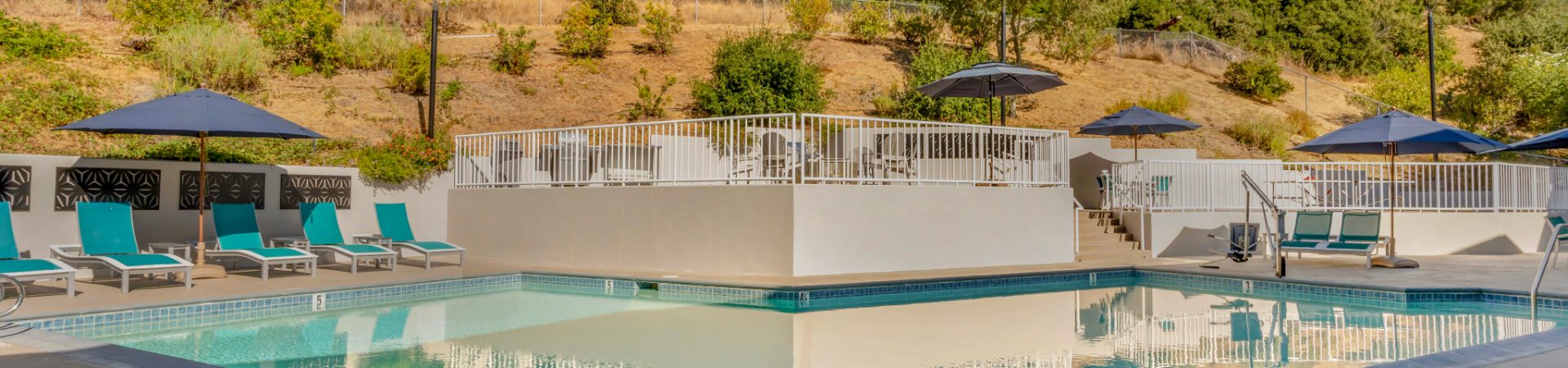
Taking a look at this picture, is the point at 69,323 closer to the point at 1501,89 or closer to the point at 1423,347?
the point at 1423,347

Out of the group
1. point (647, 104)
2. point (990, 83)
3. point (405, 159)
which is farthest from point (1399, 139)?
point (647, 104)

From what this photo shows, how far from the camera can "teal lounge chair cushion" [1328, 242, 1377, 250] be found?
11.7 metres

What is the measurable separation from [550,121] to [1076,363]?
16652 millimetres

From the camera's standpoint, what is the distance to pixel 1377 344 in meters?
6.66

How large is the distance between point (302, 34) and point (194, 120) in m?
13.7

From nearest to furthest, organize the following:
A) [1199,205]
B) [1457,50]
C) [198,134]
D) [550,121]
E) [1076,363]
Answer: [1076,363]
[198,134]
[1199,205]
[550,121]
[1457,50]

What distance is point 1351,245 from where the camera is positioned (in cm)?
1177

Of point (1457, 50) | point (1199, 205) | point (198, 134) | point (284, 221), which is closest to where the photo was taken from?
point (198, 134)

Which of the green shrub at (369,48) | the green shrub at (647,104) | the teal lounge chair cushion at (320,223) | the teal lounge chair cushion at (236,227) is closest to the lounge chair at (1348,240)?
the teal lounge chair cushion at (320,223)

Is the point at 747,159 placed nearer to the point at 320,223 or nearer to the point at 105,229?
the point at 320,223

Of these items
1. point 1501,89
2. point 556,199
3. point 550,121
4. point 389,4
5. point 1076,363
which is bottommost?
point 1076,363

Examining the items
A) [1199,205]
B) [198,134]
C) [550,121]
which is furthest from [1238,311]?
[550,121]

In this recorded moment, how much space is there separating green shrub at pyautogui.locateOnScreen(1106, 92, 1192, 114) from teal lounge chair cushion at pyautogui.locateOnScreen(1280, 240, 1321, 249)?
11.4 m

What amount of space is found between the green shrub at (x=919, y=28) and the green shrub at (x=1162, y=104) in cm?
586
